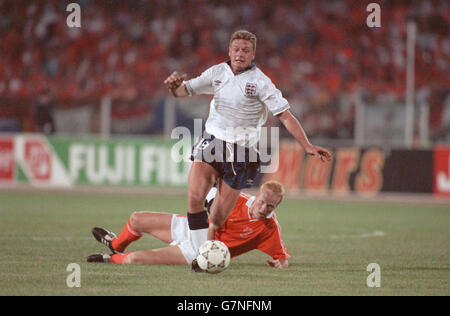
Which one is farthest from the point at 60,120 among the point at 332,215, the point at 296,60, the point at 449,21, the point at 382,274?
the point at 382,274

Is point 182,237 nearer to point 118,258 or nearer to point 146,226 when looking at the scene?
point 146,226

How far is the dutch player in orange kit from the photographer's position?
7516 mm

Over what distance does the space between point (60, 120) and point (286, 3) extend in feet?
25.7

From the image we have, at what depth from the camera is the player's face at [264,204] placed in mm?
7318

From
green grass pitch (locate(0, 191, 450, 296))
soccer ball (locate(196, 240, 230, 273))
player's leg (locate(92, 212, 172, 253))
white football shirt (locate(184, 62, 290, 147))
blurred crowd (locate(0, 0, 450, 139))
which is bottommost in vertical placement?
green grass pitch (locate(0, 191, 450, 296))

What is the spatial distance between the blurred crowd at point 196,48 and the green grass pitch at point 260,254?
16.6ft

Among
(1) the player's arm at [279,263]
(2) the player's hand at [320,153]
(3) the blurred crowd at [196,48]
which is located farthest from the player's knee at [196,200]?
(3) the blurred crowd at [196,48]

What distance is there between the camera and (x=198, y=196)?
7.20 metres

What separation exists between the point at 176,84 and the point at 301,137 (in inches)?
51.0

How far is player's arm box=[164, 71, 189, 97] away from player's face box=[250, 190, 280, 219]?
4.14 ft

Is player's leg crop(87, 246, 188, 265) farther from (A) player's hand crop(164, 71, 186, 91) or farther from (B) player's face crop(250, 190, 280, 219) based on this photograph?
(A) player's hand crop(164, 71, 186, 91)

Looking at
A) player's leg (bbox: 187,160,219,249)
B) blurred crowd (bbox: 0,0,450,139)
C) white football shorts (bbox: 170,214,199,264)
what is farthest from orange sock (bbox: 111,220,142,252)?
blurred crowd (bbox: 0,0,450,139)
